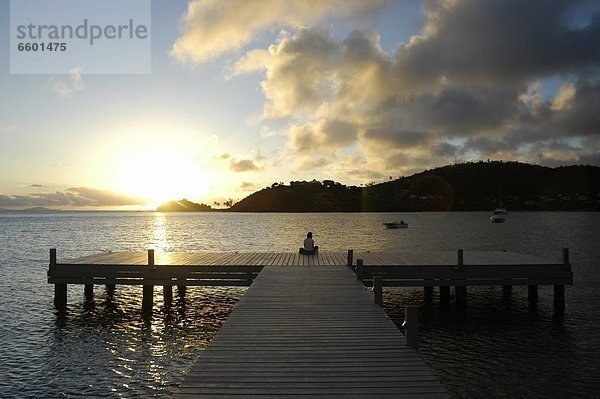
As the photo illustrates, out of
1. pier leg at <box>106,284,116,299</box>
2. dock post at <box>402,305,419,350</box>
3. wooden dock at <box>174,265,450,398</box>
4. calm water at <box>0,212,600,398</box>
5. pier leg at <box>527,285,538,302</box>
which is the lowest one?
calm water at <box>0,212,600,398</box>

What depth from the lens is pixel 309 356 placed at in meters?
9.55

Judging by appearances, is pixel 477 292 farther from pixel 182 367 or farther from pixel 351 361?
pixel 351 361

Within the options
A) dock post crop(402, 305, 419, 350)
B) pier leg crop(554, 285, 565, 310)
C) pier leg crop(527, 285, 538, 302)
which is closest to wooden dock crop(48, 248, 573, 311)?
pier leg crop(554, 285, 565, 310)

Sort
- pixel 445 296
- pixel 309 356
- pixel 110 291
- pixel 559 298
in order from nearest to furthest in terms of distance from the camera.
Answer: pixel 309 356 → pixel 559 298 → pixel 445 296 → pixel 110 291

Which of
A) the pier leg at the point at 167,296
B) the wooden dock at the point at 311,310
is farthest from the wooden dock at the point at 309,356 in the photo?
the pier leg at the point at 167,296

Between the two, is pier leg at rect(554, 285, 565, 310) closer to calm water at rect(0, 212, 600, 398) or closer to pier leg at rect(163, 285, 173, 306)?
calm water at rect(0, 212, 600, 398)

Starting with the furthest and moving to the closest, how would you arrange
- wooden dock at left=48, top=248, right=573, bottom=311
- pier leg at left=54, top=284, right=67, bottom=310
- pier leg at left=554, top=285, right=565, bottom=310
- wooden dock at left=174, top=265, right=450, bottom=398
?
pier leg at left=54, top=284, right=67, bottom=310, pier leg at left=554, top=285, right=565, bottom=310, wooden dock at left=48, top=248, right=573, bottom=311, wooden dock at left=174, top=265, right=450, bottom=398

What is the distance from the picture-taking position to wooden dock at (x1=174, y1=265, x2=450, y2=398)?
311 inches

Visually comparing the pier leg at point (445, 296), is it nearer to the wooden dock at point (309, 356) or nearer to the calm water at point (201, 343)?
the calm water at point (201, 343)

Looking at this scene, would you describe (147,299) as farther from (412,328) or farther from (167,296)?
(412,328)

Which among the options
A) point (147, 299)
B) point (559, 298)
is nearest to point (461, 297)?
point (559, 298)

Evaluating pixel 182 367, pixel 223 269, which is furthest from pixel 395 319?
pixel 182 367

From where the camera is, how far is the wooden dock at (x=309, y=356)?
7.89 meters

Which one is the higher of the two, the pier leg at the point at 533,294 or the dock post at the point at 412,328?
the dock post at the point at 412,328
